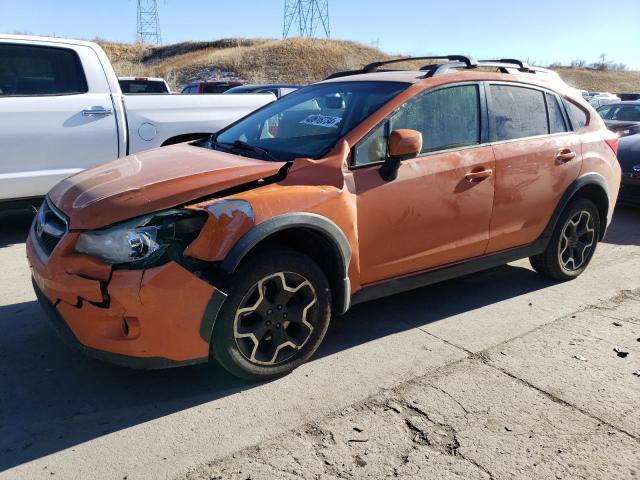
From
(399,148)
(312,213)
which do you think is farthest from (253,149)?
(399,148)

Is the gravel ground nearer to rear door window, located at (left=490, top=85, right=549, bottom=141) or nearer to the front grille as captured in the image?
the front grille

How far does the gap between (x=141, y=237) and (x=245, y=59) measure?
53.3 metres

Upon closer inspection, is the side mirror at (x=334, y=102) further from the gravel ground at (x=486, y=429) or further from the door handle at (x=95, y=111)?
the door handle at (x=95, y=111)

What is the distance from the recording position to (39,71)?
5.92 metres

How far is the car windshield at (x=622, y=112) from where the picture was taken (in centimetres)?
1069

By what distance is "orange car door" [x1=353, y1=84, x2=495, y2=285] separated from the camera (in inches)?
142

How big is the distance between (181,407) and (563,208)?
3.41m

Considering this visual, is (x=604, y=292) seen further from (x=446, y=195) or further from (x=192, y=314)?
(x=192, y=314)

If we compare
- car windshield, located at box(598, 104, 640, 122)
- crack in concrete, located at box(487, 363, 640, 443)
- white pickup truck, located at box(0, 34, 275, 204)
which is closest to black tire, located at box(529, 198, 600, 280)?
crack in concrete, located at box(487, 363, 640, 443)

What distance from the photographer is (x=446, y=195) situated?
3910 millimetres

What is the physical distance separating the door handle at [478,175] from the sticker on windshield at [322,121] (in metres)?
0.98

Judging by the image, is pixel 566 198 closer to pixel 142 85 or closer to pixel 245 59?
pixel 142 85

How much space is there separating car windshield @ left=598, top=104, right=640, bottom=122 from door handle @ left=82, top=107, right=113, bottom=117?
915cm

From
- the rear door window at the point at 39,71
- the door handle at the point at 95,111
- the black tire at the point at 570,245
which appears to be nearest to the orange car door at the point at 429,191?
the black tire at the point at 570,245
